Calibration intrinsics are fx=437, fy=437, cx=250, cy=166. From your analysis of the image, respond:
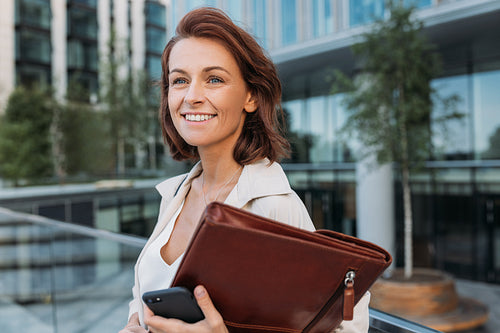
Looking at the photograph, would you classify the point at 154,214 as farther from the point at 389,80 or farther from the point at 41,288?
the point at 389,80

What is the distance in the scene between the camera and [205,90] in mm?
1115

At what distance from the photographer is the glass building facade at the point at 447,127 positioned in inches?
382

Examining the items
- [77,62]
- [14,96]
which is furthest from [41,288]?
[77,62]

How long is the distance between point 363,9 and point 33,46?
65.0ft

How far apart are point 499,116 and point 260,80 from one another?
1115cm

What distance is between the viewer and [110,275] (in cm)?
582

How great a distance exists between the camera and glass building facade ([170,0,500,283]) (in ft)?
31.8

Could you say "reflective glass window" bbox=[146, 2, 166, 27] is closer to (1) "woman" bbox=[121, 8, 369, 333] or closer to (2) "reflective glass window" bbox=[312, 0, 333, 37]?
(2) "reflective glass window" bbox=[312, 0, 333, 37]

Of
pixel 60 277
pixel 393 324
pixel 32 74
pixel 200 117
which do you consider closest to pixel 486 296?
pixel 60 277

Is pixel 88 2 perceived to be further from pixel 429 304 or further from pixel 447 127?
pixel 429 304

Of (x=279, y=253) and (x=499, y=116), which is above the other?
(x=499, y=116)

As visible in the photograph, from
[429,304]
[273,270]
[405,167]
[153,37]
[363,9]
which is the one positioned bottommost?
[429,304]

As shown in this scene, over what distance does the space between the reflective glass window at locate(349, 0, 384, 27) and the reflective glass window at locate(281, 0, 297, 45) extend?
160 centimetres

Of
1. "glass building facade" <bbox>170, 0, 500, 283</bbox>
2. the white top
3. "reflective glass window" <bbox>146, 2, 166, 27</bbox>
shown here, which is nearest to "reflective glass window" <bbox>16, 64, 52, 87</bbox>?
"reflective glass window" <bbox>146, 2, 166, 27</bbox>
